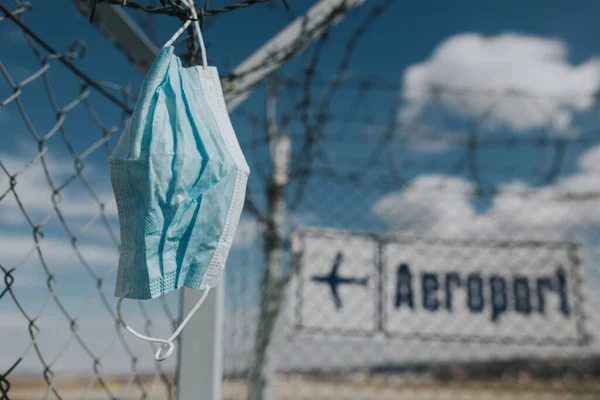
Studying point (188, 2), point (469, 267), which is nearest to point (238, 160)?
point (188, 2)

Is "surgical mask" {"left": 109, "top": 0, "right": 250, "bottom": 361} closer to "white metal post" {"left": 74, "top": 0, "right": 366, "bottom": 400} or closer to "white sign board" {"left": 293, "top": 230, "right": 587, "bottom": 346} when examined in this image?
"white metal post" {"left": 74, "top": 0, "right": 366, "bottom": 400}

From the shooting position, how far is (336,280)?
262cm

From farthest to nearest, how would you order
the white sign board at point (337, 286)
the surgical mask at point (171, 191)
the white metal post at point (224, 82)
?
the white sign board at point (337, 286), the white metal post at point (224, 82), the surgical mask at point (171, 191)

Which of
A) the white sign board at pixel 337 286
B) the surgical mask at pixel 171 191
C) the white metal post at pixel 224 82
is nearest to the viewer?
the surgical mask at pixel 171 191

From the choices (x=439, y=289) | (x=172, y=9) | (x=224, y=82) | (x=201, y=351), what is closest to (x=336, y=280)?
(x=439, y=289)

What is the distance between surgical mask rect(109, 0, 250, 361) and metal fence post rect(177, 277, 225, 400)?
523mm

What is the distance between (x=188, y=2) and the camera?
72 cm

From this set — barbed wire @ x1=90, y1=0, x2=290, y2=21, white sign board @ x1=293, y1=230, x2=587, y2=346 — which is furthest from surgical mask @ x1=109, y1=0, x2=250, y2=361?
Answer: white sign board @ x1=293, y1=230, x2=587, y2=346

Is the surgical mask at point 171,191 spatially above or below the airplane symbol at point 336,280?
above

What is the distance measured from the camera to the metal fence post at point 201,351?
44.5 inches

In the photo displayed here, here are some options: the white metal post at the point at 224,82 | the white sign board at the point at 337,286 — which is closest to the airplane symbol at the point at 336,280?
the white sign board at the point at 337,286

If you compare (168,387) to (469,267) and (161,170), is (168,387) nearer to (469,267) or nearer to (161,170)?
(161,170)

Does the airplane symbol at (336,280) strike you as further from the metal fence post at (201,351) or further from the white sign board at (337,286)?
the metal fence post at (201,351)

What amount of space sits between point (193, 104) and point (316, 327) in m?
2.06
